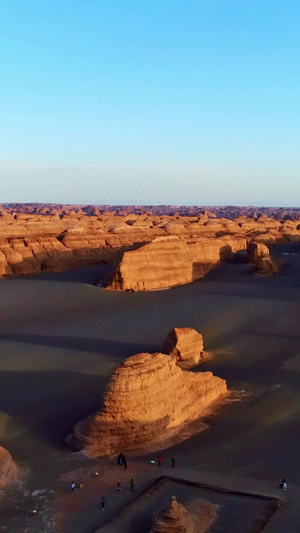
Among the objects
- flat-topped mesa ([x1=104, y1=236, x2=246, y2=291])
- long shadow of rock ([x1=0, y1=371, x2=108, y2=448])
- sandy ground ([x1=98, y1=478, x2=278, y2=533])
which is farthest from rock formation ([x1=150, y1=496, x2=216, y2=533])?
flat-topped mesa ([x1=104, y1=236, x2=246, y2=291])

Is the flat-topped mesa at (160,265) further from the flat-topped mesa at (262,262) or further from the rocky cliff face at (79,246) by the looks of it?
the flat-topped mesa at (262,262)

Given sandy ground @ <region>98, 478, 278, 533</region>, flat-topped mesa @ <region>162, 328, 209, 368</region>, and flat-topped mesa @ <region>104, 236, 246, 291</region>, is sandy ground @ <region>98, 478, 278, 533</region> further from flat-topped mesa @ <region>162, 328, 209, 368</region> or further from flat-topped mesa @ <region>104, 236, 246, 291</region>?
flat-topped mesa @ <region>104, 236, 246, 291</region>

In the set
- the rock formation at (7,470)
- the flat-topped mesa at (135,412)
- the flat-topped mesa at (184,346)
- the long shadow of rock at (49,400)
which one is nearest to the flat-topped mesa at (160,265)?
the flat-topped mesa at (184,346)

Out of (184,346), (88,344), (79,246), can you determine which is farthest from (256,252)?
(184,346)

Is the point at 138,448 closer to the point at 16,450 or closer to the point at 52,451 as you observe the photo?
the point at 52,451

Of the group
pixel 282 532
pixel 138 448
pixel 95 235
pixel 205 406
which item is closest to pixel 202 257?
pixel 95 235
